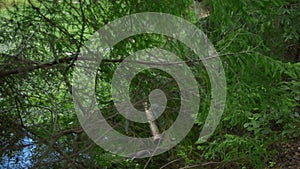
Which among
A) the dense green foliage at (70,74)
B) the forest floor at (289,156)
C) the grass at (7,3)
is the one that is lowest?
the forest floor at (289,156)

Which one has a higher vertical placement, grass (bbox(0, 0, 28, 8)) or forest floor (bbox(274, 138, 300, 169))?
grass (bbox(0, 0, 28, 8))

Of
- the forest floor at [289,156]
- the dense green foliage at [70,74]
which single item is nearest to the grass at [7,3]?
the dense green foliage at [70,74]

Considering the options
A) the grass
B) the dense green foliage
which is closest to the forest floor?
the dense green foliage

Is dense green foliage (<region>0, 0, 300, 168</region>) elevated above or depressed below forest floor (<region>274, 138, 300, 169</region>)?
above

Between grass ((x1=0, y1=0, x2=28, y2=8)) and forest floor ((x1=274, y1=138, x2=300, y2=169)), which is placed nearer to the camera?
grass ((x1=0, y1=0, x2=28, y2=8))

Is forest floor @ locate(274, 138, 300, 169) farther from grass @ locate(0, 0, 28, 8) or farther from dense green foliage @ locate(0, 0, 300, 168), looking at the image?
grass @ locate(0, 0, 28, 8)

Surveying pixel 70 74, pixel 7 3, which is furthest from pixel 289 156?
pixel 7 3

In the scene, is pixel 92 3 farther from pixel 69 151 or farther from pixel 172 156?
pixel 172 156

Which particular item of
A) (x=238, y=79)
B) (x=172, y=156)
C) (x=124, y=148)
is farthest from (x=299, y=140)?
(x=124, y=148)

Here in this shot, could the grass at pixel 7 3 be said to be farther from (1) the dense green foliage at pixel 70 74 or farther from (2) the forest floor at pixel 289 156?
(2) the forest floor at pixel 289 156

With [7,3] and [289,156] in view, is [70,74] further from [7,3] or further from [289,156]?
[289,156]

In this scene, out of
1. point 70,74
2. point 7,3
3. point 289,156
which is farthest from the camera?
point 289,156

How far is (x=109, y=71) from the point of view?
204 cm

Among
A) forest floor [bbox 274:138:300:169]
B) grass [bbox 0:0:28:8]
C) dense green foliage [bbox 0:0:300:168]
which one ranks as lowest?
forest floor [bbox 274:138:300:169]
